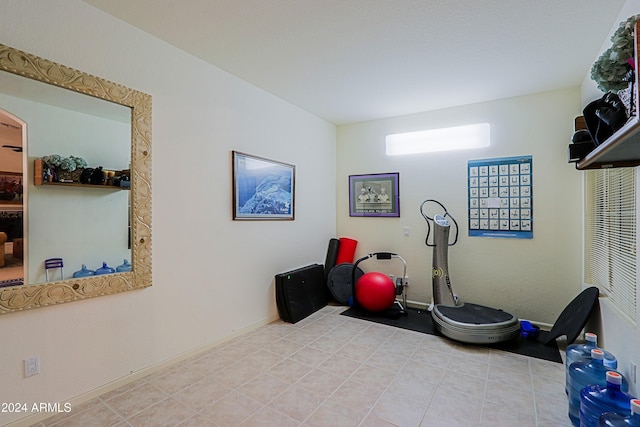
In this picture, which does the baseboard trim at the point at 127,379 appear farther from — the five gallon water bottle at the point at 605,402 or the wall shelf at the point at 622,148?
the wall shelf at the point at 622,148

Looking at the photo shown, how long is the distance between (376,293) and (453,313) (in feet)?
3.03

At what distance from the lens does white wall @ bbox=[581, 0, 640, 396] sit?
1.86m

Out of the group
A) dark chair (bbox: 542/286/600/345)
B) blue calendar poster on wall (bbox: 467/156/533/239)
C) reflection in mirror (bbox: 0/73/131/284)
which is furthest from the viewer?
blue calendar poster on wall (bbox: 467/156/533/239)

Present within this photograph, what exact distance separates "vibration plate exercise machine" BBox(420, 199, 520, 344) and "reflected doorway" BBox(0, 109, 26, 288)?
140 inches

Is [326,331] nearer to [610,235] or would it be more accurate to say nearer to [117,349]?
[117,349]

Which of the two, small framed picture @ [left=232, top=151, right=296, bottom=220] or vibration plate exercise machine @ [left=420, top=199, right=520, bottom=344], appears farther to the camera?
small framed picture @ [left=232, top=151, right=296, bottom=220]

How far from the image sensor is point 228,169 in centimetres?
313

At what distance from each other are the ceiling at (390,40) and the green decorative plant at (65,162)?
109 centimetres

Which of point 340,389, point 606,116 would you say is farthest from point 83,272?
Result: point 606,116

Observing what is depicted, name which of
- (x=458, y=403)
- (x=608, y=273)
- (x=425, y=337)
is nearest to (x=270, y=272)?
(x=425, y=337)

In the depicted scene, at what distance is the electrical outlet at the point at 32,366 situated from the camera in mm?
1839

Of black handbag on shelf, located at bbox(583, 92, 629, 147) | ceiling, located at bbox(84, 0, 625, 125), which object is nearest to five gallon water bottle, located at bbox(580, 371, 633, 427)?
black handbag on shelf, located at bbox(583, 92, 629, 147)

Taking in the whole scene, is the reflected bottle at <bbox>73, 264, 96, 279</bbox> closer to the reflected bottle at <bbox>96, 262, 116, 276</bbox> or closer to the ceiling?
the reflected bottle at <bbox>96, 262, 116, 276</bbox>

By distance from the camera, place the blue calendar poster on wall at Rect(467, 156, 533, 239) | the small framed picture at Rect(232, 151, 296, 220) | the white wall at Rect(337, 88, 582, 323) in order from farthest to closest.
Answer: the blue calendar poster on wall at Rect(467, 156, 533, 239) → the white wall at Rect(337, 88, 582, 323) → the small framed picture at Rect(232, 151, 296, 220)
